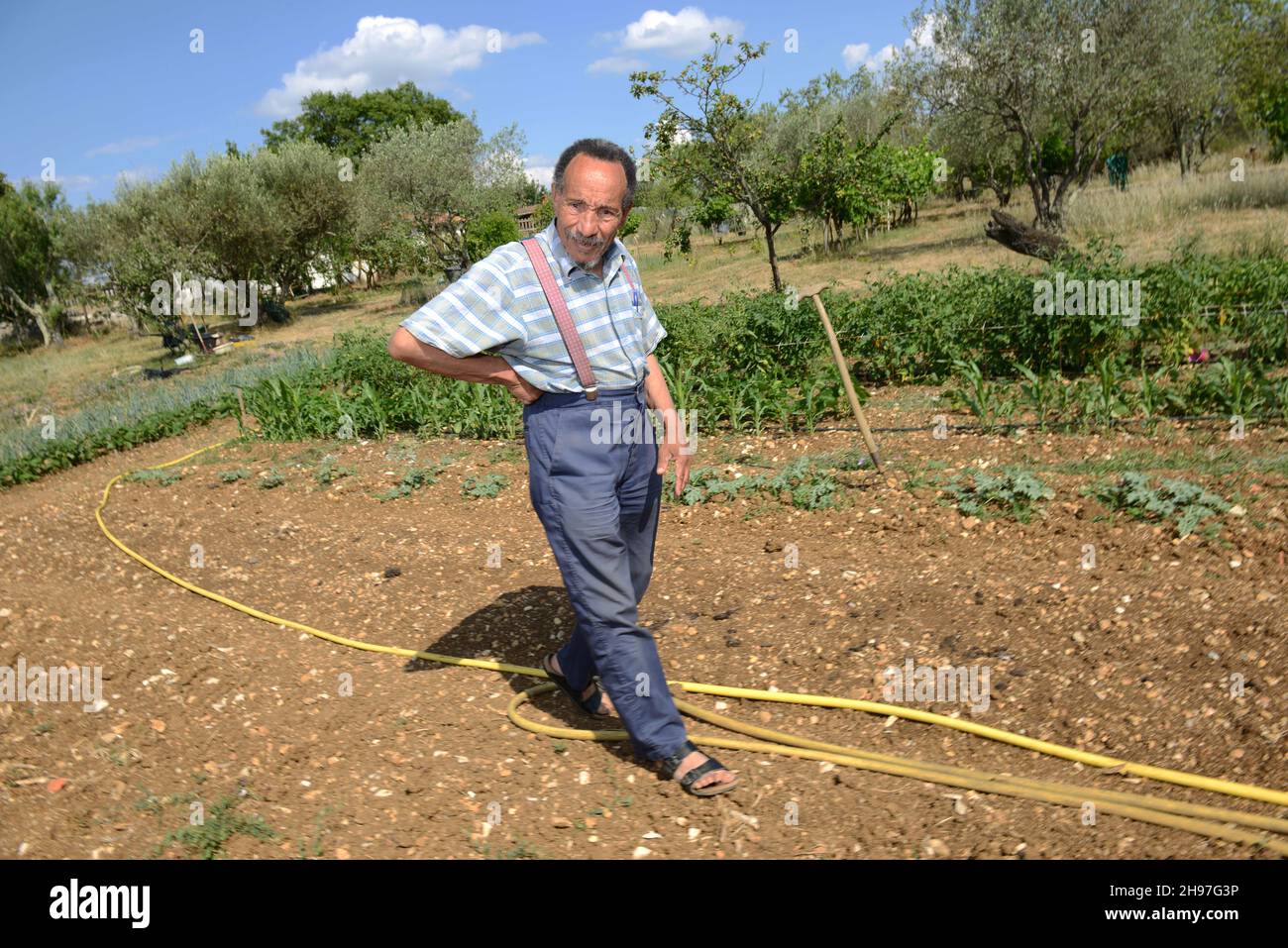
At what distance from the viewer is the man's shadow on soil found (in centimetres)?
373

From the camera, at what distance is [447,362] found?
2551mm

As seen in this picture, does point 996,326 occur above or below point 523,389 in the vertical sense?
above

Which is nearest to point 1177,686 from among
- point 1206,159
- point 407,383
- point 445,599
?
point 445,599

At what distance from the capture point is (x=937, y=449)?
5.44 meters

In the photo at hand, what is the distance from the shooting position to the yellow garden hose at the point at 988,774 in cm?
241

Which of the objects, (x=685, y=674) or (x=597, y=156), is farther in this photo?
(x=685, y=674)

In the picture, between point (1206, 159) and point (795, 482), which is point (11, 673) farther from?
point (1206, 159)

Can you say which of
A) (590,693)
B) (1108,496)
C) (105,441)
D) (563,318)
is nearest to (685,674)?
(590,693)

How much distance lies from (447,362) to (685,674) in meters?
1.75

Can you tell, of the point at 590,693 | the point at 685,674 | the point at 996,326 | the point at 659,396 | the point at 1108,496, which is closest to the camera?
the point at 659,396

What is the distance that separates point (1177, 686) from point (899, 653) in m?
0.95

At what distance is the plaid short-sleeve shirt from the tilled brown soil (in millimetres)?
1397

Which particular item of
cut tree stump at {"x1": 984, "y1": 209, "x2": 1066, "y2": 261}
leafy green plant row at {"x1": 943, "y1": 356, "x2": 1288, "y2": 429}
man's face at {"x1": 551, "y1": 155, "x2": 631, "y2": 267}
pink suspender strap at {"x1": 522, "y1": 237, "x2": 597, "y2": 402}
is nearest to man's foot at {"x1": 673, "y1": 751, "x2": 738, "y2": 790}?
pink suspender strap at {"x1": 522, "y1": 237, "x2": 597, "y2": 402}

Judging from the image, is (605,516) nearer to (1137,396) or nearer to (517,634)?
(517,634)
